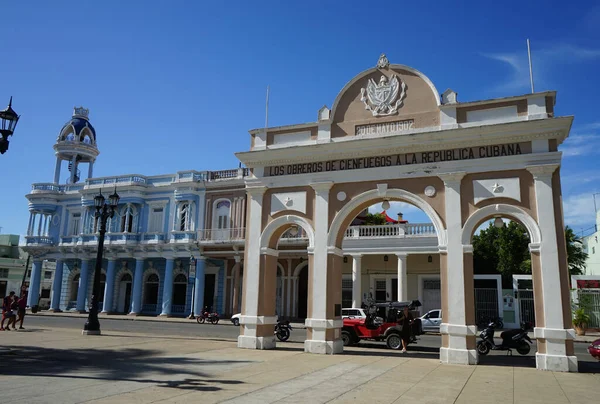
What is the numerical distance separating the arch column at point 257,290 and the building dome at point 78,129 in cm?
2984

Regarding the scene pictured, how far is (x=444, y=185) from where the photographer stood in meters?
13.1

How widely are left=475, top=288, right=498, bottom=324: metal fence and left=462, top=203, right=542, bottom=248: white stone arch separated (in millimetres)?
16569

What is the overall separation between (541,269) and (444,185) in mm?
3222

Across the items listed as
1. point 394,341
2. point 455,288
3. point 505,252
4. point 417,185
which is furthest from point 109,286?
point 455,288

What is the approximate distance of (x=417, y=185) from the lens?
44.3 feet

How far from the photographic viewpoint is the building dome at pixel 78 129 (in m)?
39.5

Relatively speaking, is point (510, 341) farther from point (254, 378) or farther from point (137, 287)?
point (137, 287)

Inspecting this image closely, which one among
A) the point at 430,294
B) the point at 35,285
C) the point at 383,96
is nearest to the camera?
the point at 383,96

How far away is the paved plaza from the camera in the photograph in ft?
24.6

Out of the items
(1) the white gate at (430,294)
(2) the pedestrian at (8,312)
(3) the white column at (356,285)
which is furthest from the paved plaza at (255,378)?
(1) the white gate at (430,294)

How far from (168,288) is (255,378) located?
2569cm

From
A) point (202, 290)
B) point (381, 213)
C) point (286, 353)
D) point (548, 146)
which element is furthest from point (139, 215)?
point (548, 146)

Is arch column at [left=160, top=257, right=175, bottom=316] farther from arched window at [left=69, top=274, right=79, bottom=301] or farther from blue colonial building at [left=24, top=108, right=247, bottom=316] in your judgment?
arched window at [left=69, top=274, right=79, bottom=301]

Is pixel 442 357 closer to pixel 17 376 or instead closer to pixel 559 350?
pixel 559 350
